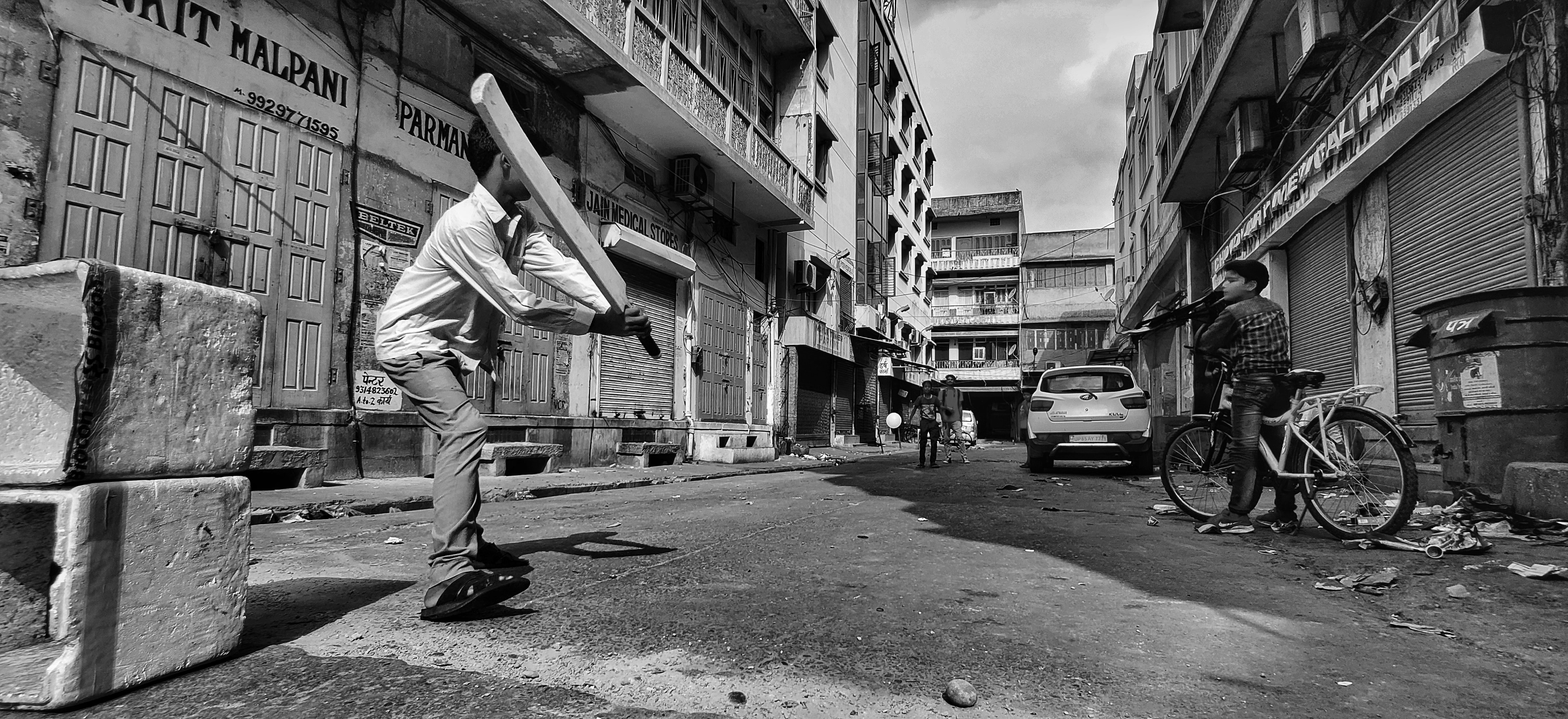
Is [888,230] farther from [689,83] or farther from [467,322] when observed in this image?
[467,322]

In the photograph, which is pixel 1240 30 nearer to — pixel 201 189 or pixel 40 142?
pixel 201 189

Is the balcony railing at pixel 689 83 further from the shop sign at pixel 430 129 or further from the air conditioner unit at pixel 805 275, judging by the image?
the air conditioner unit at pixel 805 275

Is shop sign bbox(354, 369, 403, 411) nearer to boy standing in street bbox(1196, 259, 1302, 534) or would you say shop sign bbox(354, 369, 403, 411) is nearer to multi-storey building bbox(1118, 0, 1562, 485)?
boy standing in street bbox(1196, 259, 1302, 534)

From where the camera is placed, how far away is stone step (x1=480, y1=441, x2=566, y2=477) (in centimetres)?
978

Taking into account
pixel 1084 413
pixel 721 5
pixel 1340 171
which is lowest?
pixel 1084 413

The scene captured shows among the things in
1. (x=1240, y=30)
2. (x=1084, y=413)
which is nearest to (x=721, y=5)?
(x=1240, y=30)

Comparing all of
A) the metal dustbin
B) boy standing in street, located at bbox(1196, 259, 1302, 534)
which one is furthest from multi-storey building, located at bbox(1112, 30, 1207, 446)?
boy standing in street, located at bbox(1196, 259, 1302, 534)

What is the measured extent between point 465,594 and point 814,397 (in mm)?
21448

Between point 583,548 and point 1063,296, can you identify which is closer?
point 583,548

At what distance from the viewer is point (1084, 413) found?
1123 centimetres

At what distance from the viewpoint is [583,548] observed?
4172 millimetres

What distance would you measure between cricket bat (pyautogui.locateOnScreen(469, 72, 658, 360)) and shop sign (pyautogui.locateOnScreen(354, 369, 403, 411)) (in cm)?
645

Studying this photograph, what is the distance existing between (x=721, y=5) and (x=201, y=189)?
12449 mm

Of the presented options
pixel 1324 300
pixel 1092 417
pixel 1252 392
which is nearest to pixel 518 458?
pixel 1092 417
